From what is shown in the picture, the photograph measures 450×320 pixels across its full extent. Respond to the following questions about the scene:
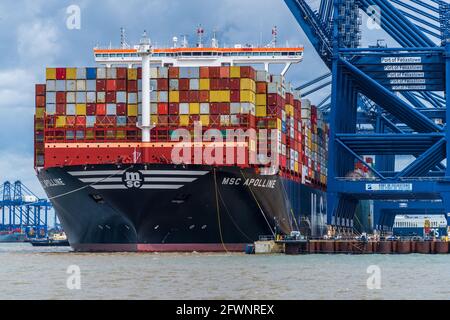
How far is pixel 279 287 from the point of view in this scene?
42.7m

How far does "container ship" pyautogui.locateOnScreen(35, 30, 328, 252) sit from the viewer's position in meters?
65.4

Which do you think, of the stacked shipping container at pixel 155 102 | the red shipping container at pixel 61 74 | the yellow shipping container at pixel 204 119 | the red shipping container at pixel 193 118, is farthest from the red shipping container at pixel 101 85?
the yellow shipping container at pixel 204 119

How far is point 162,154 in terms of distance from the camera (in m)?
68.4

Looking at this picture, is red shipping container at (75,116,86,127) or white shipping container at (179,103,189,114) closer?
white shipping container at (179,103,189,114)

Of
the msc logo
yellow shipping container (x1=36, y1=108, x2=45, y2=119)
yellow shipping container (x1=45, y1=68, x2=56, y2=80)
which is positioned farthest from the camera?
yellow shipping container (x1=36, y1=108, x2=45, y2=119)

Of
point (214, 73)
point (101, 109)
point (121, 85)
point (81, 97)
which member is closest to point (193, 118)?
point (214, 73)

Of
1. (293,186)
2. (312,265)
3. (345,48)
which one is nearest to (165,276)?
(312,265)

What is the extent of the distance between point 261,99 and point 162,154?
797 cm

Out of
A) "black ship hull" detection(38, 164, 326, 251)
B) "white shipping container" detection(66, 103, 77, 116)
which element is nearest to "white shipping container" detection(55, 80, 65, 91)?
"white shipping container" detection(66, 103, 77, 116)

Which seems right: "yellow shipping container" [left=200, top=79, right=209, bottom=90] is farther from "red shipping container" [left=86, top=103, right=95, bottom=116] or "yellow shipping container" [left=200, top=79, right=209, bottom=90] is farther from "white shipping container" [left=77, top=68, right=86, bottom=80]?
"white shipping container" [left=77, top=68, right=86, bottom=80]

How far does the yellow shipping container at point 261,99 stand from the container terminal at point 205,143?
200 mm

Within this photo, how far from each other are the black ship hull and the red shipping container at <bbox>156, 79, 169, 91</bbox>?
6468 millimetres
